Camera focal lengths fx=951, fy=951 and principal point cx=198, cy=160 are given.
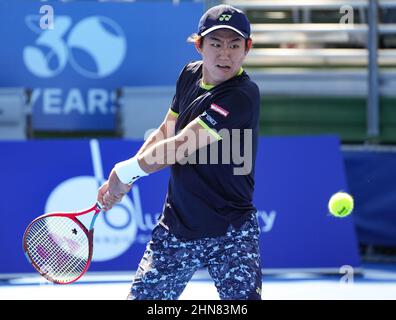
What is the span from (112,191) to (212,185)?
1.37ft

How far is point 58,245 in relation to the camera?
170 inches

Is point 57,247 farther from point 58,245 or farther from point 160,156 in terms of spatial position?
point 160,156

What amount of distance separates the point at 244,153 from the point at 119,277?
368cm

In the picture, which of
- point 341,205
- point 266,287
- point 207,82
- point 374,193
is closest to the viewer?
point 207,82

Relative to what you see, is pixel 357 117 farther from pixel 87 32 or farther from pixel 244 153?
pixel 244 153

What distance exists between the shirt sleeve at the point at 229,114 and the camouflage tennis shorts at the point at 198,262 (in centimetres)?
42

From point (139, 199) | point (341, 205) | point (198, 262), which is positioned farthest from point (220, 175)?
point (139, 199)

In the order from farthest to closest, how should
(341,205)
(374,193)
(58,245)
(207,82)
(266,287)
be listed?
(374,193)
(266,287)
(341,205)
(58,245)
(207,82)

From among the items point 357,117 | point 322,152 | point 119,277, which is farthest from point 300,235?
point 357,117

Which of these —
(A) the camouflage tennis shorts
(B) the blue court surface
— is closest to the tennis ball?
(B) the blue court surface
